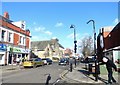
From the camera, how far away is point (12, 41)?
149ft

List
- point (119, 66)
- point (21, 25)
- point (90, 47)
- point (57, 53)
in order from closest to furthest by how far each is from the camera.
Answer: point (119, 66), point (21, 25), point (90, 47), point (57, 53)

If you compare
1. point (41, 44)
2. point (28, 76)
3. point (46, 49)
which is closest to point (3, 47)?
point (28, 76)

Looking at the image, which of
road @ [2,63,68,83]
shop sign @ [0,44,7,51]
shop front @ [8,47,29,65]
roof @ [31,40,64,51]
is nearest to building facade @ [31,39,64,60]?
roof @ [31,40,64,51]

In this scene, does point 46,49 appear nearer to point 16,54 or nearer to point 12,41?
point 16,54

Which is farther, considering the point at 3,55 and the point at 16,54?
the point at 16,54

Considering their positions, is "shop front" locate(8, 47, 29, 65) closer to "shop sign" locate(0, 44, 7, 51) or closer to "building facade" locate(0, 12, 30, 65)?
"building facade" locate(0, 12, 30, 65)

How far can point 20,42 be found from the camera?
5053cm

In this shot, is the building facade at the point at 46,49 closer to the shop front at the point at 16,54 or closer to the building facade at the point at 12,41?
the building facade at the point at 12,41

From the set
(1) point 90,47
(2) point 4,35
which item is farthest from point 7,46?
(1) point 90,47

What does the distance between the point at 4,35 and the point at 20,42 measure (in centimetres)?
836

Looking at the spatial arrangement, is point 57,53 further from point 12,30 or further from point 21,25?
point 12,30

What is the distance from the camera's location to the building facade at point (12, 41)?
41237 mm

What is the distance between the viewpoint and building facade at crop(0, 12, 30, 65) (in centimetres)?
4124

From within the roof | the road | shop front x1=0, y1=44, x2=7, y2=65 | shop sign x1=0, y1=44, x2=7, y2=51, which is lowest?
the road
